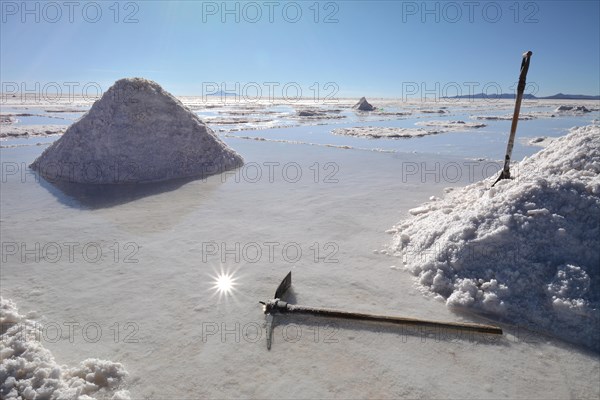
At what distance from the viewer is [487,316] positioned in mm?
2662

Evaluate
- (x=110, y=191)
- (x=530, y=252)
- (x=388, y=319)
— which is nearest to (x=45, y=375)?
(x=388, y=319)

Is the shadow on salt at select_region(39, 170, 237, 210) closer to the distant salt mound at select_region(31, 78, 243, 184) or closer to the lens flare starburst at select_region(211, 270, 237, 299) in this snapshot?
the distant salt mound at select_region(31, 78, 243, 184)

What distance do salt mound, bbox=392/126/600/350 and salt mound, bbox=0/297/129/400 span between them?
2431 mm

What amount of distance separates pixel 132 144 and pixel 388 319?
239 inches

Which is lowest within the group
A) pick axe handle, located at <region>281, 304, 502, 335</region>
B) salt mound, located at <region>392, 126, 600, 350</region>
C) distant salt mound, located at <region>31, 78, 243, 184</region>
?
pick axe handle, located at <region>281, 304, 502, 335</region>

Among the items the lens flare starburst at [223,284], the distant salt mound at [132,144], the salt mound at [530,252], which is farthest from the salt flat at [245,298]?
the distant salt mound at [132,144]

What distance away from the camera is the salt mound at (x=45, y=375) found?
1956 millimetres

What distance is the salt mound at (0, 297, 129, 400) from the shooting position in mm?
1956

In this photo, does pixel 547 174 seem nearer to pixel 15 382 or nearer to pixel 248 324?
pixel 248 324

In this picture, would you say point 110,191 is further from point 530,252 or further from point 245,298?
point 530,252

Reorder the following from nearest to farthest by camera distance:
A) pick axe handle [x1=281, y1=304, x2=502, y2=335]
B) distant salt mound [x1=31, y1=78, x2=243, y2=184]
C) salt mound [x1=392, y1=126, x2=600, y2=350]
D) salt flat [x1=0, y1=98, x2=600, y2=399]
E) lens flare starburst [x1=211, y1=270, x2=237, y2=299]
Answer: salt flat [x1=0, y1=98, x2=600, y2=399] → pick axe handle [x1=281, y1=304, x2=502, y2=335] → salt mound [x1=392, y1=126, x2=600, y2=350] → lens flare starburst [x1=211, y1=270, x2=237, y2=299] → distant salt mound [x1=31, y1=78, x2=243, y2=184]

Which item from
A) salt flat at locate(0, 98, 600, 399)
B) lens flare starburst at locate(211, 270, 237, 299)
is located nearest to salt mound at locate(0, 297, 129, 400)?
salt flat at locate(0, 98, 600, 399)

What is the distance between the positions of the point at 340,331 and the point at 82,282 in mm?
2279

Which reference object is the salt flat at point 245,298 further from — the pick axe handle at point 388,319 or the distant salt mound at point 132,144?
the distant salt mound at point 132,144
